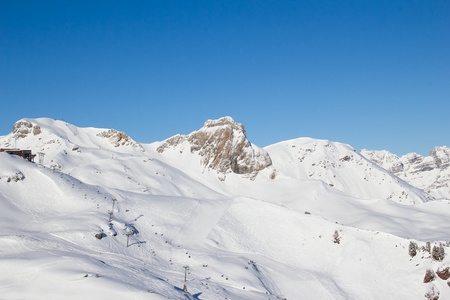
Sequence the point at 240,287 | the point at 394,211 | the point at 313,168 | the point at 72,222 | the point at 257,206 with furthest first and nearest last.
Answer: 1. the point at 313,168
2. the point at 394,211
3. the point at 257,206
4. the point at 72,222
5. the point at 240,287

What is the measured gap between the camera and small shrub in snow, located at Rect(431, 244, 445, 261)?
42438mm

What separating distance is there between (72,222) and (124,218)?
9.42 m

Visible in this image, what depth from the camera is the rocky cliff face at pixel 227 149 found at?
12256 cm

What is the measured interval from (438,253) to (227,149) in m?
86.3

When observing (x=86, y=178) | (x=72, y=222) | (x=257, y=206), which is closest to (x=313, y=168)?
(x=257, y=206)

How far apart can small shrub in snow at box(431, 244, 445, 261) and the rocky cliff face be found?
81.4m

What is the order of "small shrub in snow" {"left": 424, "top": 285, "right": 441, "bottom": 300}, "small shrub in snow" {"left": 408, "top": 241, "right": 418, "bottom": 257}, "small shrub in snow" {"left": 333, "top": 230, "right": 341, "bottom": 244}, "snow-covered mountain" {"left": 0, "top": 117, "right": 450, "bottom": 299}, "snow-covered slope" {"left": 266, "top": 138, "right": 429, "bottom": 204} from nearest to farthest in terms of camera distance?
"snow-covered mountain" {"left": 0, "top": 117, "right": 450, "bottom": 299}, "small shrub in snow" {"left": 424, "top": 285, "right": 441, "bottom": 300}, "small shrub in snow" {"left": 408, "top": 241, "right": 418, "bottom": 257}, "small shrub in snow" {"left": 333, "top": 230, "right": 341, "bottom": 244}, "snow-covered slope" {"left": 266, "top": 138, "right": 429, "bottom": 204}

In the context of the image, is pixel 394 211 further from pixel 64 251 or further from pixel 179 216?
pixel 64 251

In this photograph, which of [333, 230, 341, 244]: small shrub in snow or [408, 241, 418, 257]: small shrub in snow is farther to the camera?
[333, 230, 341, 244]: small shrub in snow

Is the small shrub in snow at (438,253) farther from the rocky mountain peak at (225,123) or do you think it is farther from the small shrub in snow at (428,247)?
the rocky mountain peak at (225,123)

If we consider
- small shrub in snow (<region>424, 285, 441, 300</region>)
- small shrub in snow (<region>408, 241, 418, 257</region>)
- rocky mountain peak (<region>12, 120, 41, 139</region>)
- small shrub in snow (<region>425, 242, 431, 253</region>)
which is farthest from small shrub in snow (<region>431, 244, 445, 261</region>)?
rocky mountain peak (<region>12, 120, 41, 139</region>)

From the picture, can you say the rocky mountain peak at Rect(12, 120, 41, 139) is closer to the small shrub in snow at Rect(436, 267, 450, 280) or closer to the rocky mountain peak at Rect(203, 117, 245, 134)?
the rocky mountain peak at Rect(203, 117, 245, 134)

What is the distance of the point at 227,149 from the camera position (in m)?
124

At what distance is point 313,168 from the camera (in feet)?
466
